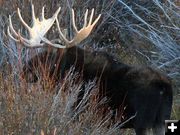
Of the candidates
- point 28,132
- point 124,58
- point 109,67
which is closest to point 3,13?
point 124,58

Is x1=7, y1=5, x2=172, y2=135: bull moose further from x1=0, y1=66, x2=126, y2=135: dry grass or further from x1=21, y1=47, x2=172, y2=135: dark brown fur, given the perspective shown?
x1=0, y1=66, x2=126, y2=135: dry grass

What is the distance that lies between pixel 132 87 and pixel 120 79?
28cm

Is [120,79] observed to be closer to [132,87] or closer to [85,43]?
[132,87]

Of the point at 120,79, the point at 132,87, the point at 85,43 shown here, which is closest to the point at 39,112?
the point at 132,87

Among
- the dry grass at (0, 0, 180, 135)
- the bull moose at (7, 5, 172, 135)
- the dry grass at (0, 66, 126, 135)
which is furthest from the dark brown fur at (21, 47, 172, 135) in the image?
the dry grass at (0, 66, 126, 135)

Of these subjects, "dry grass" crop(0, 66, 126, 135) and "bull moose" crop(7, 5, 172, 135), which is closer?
"dry grass" crop(0, 66, 126, 135)

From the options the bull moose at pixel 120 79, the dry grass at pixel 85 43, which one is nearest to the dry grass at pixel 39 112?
the dry grass at pixel 85 43

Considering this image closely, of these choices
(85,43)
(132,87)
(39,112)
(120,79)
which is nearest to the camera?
(39,112)

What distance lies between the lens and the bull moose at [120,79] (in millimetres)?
6328

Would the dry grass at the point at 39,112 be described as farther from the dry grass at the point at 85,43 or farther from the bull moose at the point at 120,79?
the bull moose at the point at 120,79

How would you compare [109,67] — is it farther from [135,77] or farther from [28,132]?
[28,132]

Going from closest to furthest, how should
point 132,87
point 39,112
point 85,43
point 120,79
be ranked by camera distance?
point 39,112
point 132,87
point 120,79
point 85,43

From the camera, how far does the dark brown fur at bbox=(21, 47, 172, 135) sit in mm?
6316

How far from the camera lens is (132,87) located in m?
6.52
